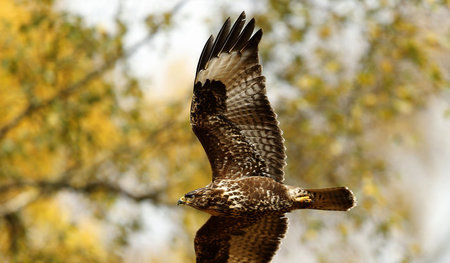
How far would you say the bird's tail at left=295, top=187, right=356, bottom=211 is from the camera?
4.04 metres

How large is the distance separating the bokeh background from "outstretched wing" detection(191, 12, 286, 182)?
2541 millimetres

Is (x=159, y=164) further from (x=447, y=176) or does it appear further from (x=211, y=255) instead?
(x=447, y=176)

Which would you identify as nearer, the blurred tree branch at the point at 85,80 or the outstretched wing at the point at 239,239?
the outstretched wing at the point at 239,239

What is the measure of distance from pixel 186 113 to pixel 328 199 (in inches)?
197

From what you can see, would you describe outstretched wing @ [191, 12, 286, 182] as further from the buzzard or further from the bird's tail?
the bird's tail

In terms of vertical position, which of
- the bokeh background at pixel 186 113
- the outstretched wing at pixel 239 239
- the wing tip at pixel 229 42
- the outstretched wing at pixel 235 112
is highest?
the bokeh background at pixel 186 113

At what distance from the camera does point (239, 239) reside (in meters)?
4.59

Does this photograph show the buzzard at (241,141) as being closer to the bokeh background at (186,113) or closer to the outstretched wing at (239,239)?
the outstretched wing at (239,239)

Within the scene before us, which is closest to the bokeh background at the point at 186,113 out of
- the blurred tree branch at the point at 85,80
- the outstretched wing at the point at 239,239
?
the blurred tree branch at the point at 85,80

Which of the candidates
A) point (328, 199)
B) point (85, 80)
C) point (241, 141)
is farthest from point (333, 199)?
point (85, 80)

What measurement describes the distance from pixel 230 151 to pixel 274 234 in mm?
698

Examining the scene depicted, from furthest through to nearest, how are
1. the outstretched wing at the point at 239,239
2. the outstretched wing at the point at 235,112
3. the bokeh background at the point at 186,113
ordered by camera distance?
1. the bokeh background at the point at 186,113
2. the outstretched wing at the point at 239,239
3. the outstretched wing at the point at 235,112

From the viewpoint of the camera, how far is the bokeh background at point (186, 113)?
280 inches

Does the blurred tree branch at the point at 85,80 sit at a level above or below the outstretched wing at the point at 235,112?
above
